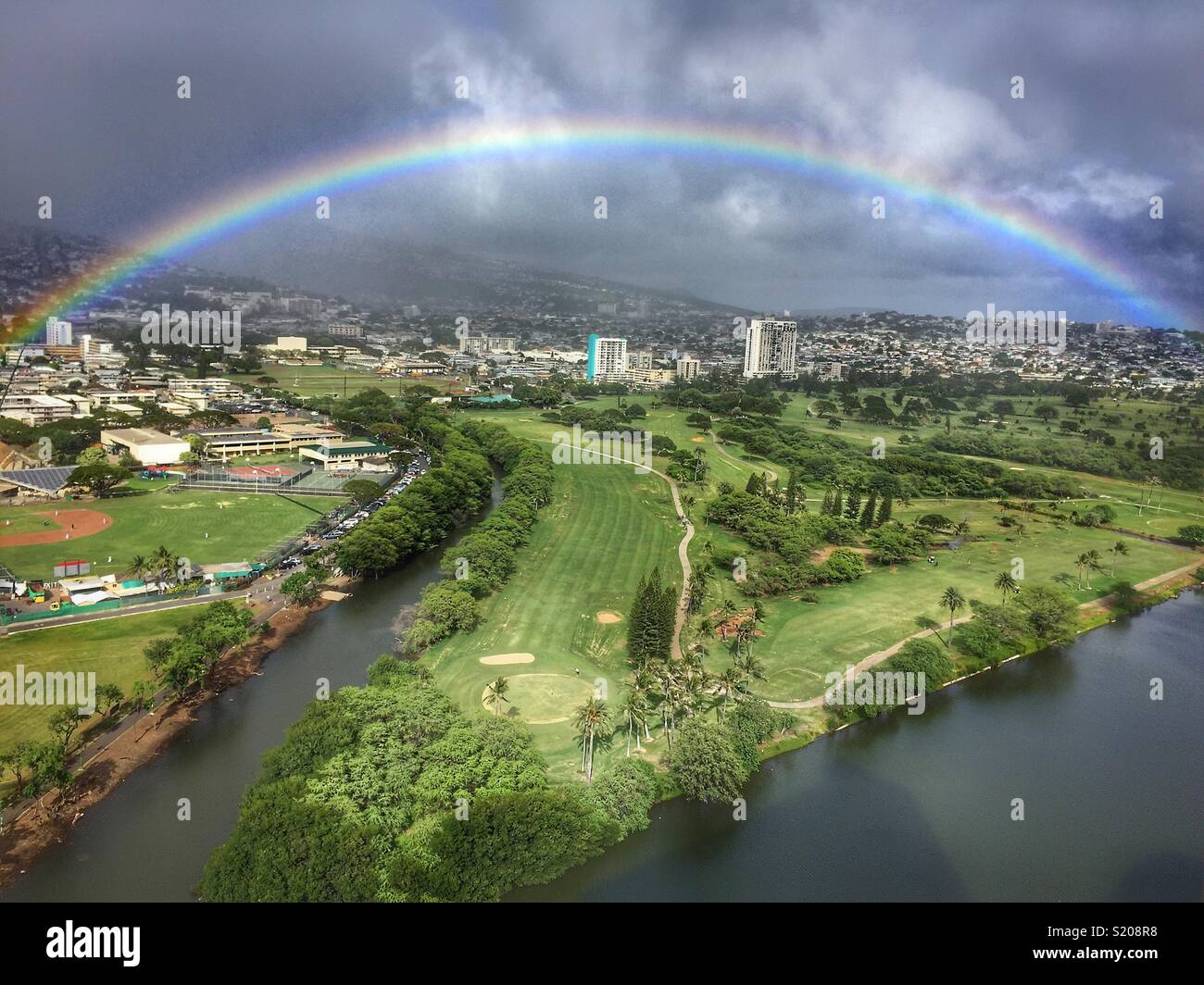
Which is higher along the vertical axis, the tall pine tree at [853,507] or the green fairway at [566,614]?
the tall pine tree at [853,507]

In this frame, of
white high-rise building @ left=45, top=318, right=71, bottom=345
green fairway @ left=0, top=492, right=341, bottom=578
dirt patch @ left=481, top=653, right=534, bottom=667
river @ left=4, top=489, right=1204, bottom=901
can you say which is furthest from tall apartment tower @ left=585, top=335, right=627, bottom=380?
dirt patch @ left=481, top=653, right=534, bottom=667

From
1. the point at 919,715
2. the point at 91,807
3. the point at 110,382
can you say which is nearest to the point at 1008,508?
the point at 919,715

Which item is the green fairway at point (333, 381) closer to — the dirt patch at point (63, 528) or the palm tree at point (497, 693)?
the dirt patch at point (63, 528)

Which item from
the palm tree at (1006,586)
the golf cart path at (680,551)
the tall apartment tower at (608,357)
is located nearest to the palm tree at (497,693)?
the golf cart path at (680,551)

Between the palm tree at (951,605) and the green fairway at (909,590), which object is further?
the palm tree at (951,605)

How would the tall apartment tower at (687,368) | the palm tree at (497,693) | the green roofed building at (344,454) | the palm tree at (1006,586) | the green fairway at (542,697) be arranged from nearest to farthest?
the palm tree at (497,693) < the green fairway at (542,697) < the palm tree at (1006,586) < the green roofed building at (344,454) < the tall apartment tower at (687,368)

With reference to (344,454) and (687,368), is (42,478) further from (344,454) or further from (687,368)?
(687,368)
